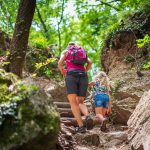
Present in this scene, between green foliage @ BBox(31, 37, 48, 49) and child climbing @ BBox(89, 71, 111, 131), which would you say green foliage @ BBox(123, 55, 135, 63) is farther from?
child climbing @ BBox(89, 71, 111, 131)

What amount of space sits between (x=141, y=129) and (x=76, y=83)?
1.89 metres

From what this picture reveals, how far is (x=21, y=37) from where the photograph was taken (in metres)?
7.69

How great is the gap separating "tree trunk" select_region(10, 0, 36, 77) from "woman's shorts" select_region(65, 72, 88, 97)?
1285 mm

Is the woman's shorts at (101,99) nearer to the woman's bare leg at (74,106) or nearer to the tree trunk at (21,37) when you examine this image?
the woman's bare leg at (74,106)

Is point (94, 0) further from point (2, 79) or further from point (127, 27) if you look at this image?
point (2, 79)

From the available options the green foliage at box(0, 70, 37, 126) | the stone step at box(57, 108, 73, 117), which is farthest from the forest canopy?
the green foliage at box(0, 70, 37, 126)

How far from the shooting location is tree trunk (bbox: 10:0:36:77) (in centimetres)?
755

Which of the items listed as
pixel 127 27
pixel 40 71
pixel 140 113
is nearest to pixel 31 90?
pixel 140 113

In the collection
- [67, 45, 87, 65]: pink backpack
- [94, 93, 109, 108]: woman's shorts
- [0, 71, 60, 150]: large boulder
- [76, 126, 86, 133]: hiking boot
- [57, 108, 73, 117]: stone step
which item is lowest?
[76, 126, 86, 133]: hiking boot

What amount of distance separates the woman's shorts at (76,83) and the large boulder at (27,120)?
3.19m

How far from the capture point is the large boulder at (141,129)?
5.13m

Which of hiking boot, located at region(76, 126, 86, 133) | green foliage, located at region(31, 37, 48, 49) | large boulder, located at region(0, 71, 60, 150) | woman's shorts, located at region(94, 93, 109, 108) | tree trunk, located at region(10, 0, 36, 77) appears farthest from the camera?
green foliage, located at region(31, 37, 48, 49)

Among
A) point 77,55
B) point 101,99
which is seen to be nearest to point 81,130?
point 101,99

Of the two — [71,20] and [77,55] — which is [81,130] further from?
[71,20]
